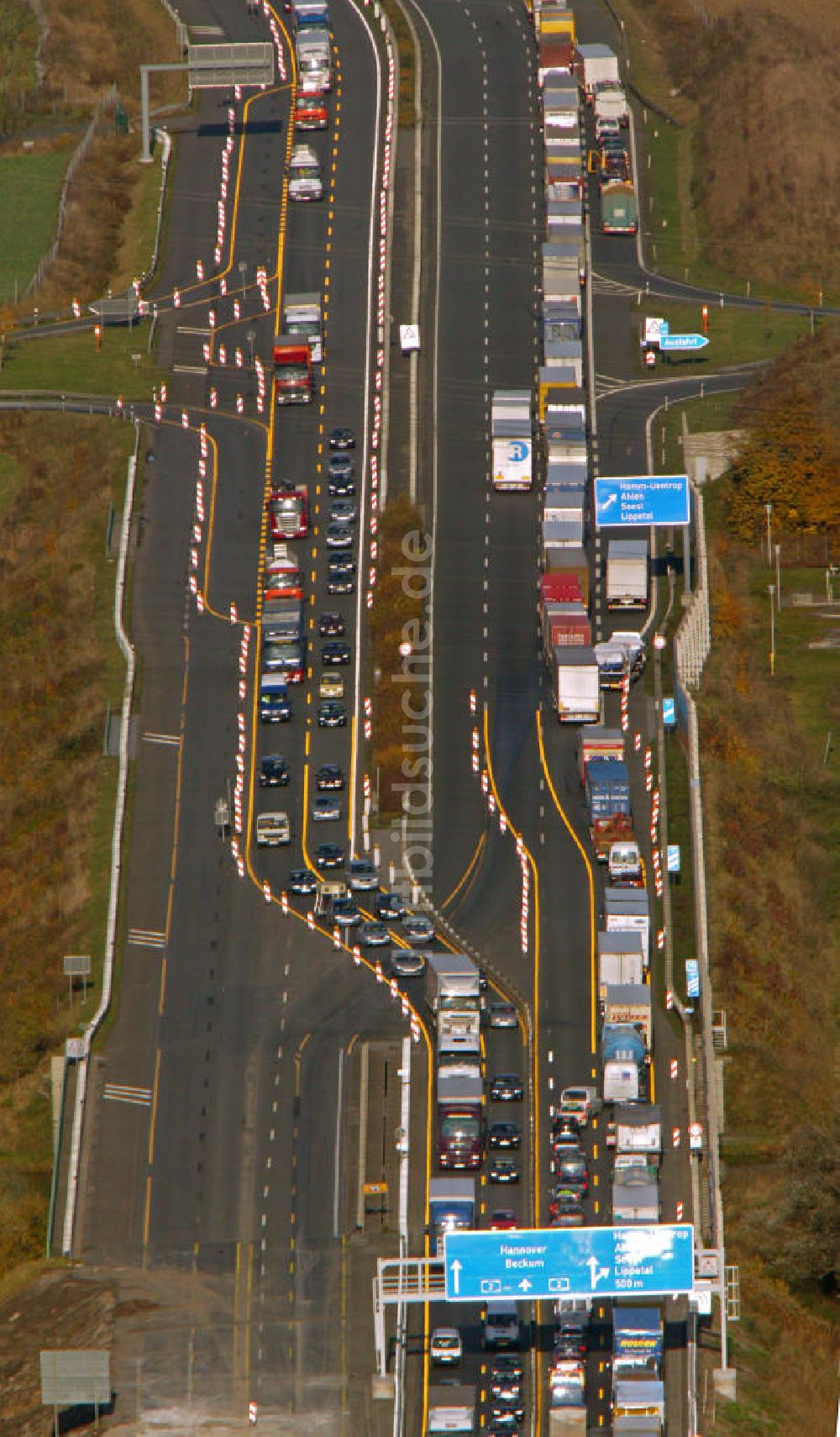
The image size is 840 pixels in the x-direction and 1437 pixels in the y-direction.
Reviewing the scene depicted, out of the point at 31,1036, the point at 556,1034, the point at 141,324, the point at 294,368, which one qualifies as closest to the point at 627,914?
the point at 556,1034

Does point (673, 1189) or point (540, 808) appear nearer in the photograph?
point (673, 1189)

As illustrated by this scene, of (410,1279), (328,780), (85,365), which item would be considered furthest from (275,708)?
(410,1279)

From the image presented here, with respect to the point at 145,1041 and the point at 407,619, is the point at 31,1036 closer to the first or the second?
the point at 145,1041

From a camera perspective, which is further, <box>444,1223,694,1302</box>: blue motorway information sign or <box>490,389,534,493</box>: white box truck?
<box>490,389,534,493</box>: white box truck

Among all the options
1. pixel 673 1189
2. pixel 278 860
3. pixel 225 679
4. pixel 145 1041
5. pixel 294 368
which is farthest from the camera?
pixel 294 368

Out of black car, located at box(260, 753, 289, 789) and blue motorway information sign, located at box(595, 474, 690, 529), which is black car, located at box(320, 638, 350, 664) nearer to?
black car, located at box(260, 753, 289, 789)

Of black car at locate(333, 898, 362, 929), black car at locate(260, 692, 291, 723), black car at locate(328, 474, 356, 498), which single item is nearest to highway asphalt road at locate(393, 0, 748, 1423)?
black car at locate(333, 898, 362, 929)
